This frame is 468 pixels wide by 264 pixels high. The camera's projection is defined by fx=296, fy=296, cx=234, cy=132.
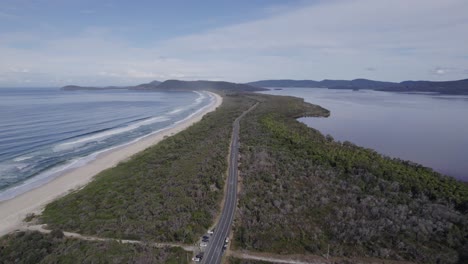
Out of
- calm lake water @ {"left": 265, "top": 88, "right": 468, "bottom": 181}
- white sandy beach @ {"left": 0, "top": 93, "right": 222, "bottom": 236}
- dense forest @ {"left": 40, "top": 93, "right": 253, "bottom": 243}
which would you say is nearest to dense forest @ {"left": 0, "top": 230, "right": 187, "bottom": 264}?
dense forest @ {"left": 40, "top": 93, "right": 253, "bottom": 243}

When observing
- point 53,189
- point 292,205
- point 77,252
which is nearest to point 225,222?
point 292,205

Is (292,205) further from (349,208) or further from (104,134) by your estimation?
(104,134)

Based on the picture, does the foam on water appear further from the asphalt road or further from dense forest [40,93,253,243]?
the asphalt road

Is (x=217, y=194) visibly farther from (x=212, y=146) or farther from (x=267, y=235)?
(x=212, y=146)

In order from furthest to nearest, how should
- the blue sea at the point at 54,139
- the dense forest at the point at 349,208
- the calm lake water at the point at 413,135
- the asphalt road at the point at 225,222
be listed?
the calm lake water at the point at 413,135 < the blue sea at the point at 54,139 < the dense forest at the point at 349,208 < the asphalt road at the point at 225,222

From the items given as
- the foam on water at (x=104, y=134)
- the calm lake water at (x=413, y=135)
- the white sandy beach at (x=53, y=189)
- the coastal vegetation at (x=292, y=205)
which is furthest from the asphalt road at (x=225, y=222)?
the foam on water at (x=104, y=134)

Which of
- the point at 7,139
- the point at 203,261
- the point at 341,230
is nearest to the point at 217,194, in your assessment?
the point at 203,261

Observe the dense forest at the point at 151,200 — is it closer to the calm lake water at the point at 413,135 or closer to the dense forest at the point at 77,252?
the dense forest at the point at 77,252
